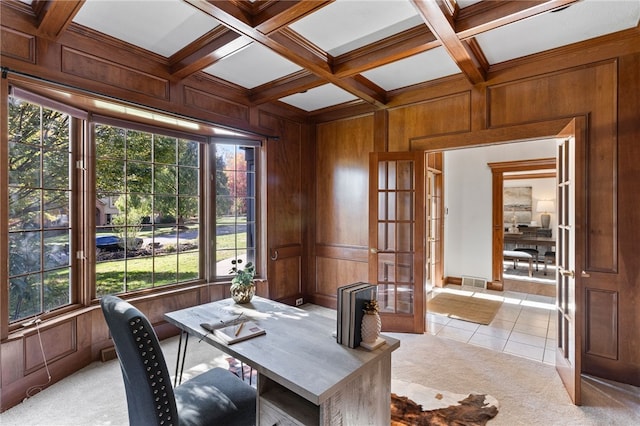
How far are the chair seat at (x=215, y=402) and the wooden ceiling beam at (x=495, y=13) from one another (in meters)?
2.82

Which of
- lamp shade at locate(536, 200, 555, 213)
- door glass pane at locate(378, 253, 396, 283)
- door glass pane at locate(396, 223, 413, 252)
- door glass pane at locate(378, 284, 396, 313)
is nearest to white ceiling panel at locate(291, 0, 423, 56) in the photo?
door glass pane at locate(396, 223, 413, 252)

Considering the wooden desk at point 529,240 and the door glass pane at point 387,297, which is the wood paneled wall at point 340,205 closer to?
the door glass pane at point 387,297

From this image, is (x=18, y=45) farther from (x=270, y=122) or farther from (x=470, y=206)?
(x=470, y=206)

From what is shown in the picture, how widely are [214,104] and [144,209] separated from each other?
1395 mm

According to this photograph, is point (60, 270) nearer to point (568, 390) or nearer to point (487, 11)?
point (487, 11)

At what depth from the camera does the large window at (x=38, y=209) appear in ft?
7.36

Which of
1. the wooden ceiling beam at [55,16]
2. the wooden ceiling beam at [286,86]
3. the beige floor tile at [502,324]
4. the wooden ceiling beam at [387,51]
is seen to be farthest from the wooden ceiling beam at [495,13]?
the beige floor tile at [502,324]

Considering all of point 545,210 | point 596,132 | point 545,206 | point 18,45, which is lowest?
point 545,210

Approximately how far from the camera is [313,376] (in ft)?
4.24

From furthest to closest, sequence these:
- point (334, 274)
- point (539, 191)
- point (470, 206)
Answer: point (539, 191), point (470, 206), point (334, 274)

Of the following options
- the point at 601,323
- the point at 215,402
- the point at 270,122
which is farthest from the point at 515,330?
the point at 270,122

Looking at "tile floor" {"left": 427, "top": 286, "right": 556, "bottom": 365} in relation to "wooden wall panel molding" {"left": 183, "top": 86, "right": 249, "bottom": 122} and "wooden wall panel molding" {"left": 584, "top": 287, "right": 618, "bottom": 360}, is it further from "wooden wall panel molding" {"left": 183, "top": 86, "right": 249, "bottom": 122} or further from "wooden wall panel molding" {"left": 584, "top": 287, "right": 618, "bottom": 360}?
"wooden wall panel molding" {"left": 183, "top": 86, "right": 249, "bottom": 122}

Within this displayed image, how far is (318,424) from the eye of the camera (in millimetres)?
1285

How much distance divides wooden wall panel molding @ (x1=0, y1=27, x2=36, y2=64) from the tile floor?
4.53 m
